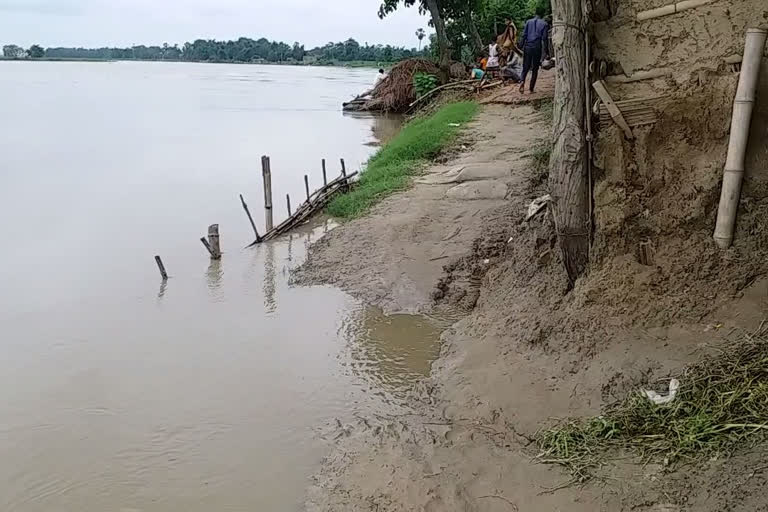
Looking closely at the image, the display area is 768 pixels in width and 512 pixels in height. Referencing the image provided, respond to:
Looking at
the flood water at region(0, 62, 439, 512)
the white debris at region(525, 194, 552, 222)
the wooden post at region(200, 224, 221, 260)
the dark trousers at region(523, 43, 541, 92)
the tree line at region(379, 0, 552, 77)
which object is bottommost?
the flood water at region(0, 62, 439, 512)

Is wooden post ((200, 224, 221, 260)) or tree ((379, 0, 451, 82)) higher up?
tree ((379, 0, 451, 82))

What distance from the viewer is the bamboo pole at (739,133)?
15.4 feet

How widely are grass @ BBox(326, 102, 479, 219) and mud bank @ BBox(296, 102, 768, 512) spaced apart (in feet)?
13.6

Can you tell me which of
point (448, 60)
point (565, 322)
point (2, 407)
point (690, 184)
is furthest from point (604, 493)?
point (448, 60)

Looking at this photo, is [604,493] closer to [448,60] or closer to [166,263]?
[166,263]

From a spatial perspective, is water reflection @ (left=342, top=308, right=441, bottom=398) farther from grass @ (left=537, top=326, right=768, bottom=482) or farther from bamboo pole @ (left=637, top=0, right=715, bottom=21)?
bamboo pole @ (left=637, top=0, right=715, bottom=21)

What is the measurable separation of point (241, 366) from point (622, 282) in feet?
12.4

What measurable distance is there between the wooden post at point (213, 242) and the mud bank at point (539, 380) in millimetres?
3816

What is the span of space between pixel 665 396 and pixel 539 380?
3.63 feet

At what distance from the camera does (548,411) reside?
4.95m

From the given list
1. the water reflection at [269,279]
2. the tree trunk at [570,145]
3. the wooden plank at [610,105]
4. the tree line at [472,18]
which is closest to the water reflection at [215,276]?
the water reflection at [269,279]

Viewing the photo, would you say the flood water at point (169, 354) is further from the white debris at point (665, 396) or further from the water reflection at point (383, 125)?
the water reflection at point (383, 125)

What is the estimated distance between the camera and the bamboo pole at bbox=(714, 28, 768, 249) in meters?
4.70

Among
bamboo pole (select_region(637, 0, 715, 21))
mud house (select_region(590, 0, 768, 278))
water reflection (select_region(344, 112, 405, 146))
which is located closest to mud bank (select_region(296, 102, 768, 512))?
mud house (select_region(590, 0, 768, 278))
